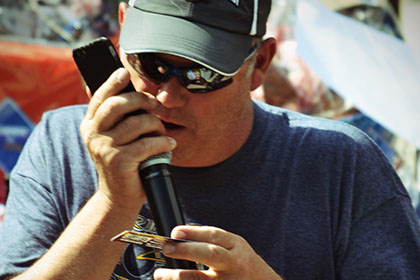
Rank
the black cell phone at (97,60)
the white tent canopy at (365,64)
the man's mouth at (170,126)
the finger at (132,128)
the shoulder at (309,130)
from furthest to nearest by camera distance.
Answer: the white tent canopy at (365,64) < the shoulder at (309,130) < the man's mouth at (170,126) < the black cell phone at (97,60) < the finger at (132,128)

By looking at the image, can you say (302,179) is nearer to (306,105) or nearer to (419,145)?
(419,145)

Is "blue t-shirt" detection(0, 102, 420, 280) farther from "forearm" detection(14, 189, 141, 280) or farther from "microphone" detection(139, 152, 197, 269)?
"microphone" detection(139, 152, 197, 269)

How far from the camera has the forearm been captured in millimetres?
1700

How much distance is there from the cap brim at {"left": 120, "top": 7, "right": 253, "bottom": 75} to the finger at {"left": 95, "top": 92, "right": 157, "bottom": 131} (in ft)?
1.03

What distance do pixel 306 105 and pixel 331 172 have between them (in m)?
2.95

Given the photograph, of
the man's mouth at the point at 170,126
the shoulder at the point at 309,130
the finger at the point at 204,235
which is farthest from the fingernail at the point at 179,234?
the shoulder at the point at 309,130

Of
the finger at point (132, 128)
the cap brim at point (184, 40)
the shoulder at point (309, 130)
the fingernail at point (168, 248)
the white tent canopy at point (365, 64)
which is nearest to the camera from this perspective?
the fingernail at point (168, 248)

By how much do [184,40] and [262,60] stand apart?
1.72ft

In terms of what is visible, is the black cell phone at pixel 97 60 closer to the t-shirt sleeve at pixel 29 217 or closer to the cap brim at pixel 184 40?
the cap brim at pixel 184 40

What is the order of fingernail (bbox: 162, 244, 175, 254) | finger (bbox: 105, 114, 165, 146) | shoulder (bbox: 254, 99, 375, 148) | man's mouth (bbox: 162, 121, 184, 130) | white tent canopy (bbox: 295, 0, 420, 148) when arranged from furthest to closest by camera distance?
white tent canopy (bbox: 295, 0, 420, 148), shoulder (bbox: 254, 99, 375, 148), man's mouth (bbox: 162, 121, 184, 130), finger (bbox: 105, 114, 165, 146), fingernail (bbox: 162, 244, 175, 254)

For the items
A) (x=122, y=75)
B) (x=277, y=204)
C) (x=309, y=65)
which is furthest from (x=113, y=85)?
(x=309, y=65)

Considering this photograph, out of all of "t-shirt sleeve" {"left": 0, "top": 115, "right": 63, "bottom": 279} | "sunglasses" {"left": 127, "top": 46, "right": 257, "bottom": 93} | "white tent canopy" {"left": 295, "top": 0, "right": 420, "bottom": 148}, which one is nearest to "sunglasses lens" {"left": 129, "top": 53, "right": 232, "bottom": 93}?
"sunglasses" {"left": 127, "top": 46, "right": 257, "bottom": 93}

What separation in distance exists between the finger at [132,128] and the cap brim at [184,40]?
346 millimetres

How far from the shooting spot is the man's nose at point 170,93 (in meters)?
1.90
